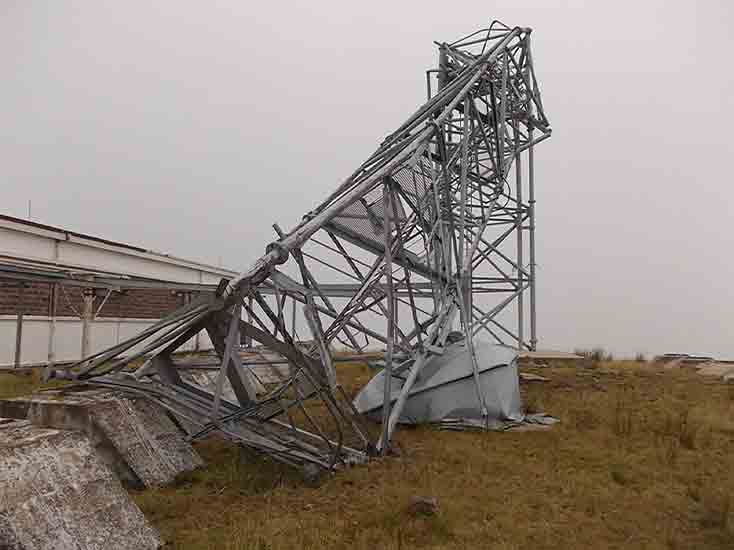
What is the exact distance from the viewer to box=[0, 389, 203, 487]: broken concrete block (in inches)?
245

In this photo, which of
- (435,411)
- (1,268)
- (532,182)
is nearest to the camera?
(435,411)

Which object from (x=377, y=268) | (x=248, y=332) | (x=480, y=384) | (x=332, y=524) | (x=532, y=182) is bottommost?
(x=332, y=524)

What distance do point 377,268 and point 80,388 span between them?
4.07m

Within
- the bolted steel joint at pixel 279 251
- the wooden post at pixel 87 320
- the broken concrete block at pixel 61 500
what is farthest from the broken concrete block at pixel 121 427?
the wooden post at pixel 87 320

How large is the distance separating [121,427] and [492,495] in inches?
155

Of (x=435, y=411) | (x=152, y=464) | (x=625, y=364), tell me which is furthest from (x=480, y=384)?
(x=625, y=364)

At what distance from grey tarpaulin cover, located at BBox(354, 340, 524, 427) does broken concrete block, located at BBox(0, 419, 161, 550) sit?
5327 mm

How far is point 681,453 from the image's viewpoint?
8.23 metres

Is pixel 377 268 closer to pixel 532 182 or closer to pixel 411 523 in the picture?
pixel 411 523

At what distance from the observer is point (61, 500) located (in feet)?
14.4

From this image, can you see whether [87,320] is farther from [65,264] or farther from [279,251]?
[279,251]

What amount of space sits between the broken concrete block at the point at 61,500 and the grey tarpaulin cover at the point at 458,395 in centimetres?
533

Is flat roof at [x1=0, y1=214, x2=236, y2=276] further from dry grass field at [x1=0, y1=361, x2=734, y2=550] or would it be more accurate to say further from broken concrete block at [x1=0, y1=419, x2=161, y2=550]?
broken concrete block at [x1=0, y1=419, x2=161, y2=550]

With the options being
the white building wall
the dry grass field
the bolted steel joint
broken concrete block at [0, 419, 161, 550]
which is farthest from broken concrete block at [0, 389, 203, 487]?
the white building wall
